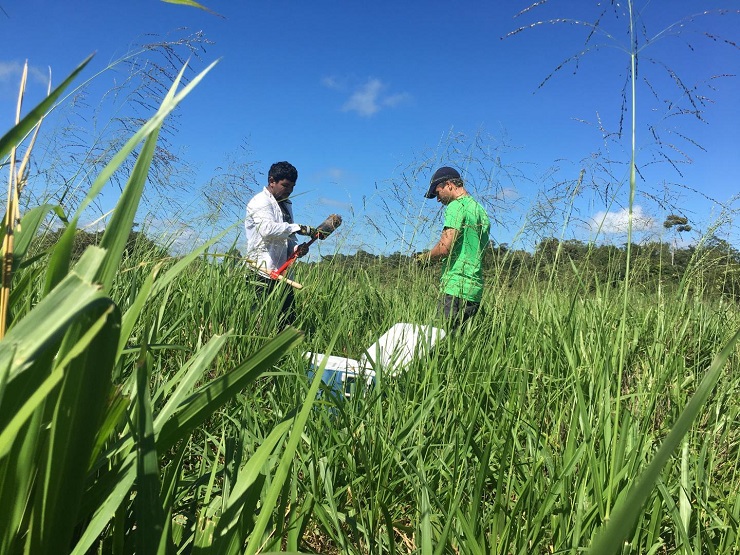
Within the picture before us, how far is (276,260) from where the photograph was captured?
467cm

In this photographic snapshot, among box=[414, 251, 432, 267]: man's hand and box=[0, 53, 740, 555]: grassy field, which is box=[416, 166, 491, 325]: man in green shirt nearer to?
box=[414, 251, 432, 267]: man's hand

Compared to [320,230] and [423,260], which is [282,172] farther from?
[423,260]

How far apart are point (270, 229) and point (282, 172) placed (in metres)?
0.76

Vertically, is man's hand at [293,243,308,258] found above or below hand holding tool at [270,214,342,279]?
below

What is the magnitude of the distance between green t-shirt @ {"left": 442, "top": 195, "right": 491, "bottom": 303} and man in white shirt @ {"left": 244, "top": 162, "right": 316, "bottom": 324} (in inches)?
47.0

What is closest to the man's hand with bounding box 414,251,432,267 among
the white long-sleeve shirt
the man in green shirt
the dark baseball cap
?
the man in green shirt

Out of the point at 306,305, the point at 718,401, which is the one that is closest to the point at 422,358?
the point at 718,401

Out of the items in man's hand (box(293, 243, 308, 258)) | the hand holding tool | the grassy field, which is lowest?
the grassy field

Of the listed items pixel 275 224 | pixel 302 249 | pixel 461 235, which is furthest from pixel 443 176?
pixel 275 224

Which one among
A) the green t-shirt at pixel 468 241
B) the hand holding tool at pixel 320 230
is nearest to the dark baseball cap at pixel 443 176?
the green t-shirt at pixel 468 241

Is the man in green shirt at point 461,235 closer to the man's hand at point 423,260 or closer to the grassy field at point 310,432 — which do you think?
the man's hand at point 423,260

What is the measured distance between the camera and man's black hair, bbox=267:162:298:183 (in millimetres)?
4867

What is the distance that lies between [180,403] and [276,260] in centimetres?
398

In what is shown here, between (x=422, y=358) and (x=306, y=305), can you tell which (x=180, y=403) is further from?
(x=306, y=305)
